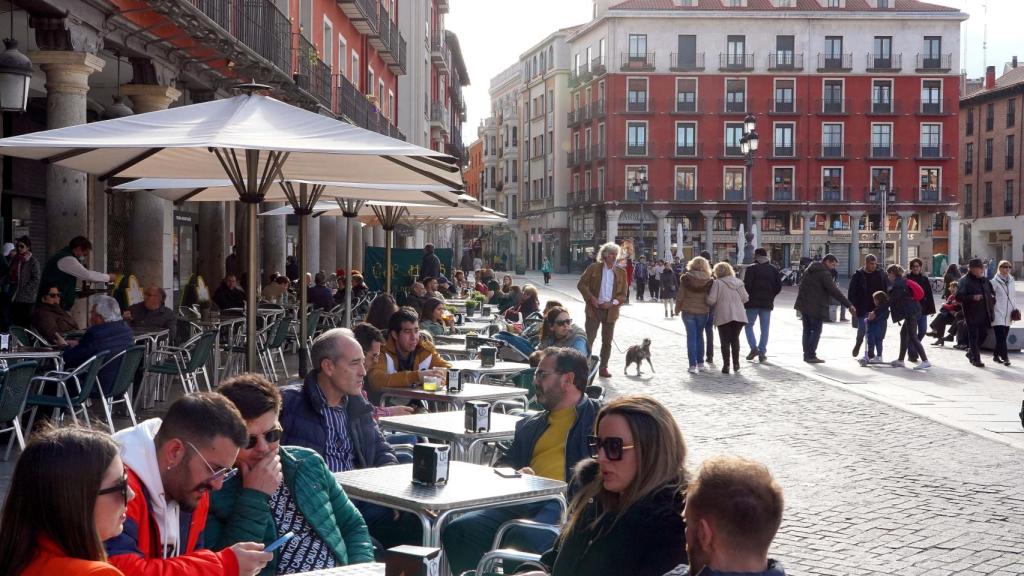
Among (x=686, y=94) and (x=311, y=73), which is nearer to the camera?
(x=311, y=73)

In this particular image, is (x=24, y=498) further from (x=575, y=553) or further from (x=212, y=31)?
(x=212, y=31)

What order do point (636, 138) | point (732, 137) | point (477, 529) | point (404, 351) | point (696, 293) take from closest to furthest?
point (477, 529), point (404, 351), point (696, 293), point (732, 137), point (636, 138)

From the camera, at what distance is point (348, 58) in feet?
102

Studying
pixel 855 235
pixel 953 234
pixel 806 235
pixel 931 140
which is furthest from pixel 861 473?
pixel 953 234

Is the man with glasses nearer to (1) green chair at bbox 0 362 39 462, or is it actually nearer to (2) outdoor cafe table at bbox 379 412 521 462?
(2) outdoor cafe table at bbox 379 412 521 462

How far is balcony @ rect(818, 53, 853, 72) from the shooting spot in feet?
224

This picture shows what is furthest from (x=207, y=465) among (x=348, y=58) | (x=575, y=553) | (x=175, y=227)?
(x=348, y=58)

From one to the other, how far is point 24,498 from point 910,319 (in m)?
16.4

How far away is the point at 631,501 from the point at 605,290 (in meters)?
12.1

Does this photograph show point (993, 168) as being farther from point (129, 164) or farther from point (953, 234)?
point (129, 164)

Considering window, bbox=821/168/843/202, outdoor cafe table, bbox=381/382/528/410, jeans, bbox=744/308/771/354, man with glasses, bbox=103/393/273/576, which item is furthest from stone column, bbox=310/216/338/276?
window, bbox=821/168/843/202

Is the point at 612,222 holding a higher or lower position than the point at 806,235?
higher

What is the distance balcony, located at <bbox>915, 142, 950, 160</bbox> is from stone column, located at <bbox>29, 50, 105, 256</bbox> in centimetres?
6225

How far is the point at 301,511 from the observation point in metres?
3.85
